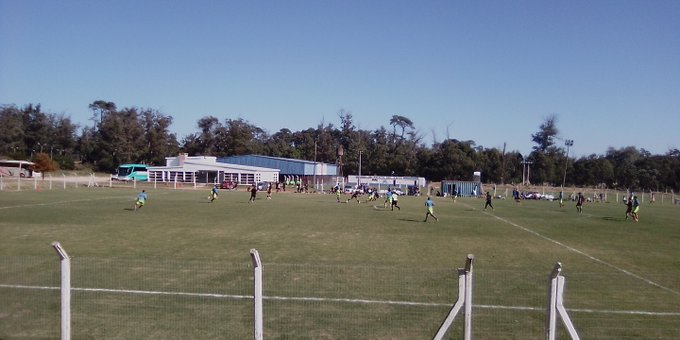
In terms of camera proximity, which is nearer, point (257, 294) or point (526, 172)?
point (257, 294)

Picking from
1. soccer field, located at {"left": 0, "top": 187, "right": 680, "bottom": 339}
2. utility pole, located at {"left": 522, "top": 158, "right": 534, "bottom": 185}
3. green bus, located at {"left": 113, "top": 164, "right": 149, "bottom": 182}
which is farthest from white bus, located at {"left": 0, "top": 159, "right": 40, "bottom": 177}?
utility pole, located at {"left": 522, "top": 158, "right": 534, "bottom": 185}

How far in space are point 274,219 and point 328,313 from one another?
19.8m

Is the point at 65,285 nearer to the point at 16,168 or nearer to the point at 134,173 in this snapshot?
the point at 16,168

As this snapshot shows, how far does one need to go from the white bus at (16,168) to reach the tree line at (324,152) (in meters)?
21.4

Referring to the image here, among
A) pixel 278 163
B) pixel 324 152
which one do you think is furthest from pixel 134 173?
pixel 324 152

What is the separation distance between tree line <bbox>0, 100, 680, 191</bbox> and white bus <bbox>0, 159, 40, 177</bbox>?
21376 millimetres

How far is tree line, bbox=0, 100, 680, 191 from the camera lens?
334ft

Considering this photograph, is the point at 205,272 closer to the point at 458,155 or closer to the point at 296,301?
the point at 296,301

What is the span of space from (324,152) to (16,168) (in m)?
71.9

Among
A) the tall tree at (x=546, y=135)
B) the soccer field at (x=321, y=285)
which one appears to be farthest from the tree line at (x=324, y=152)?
the soccer field at (x=321, y=285)

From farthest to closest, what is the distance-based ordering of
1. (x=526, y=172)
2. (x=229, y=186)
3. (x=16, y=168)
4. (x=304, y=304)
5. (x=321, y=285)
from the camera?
(x=526, y=172), (x=16, y=168), (x=229, y=186), (x=321, y=285), (x=304, y=304)

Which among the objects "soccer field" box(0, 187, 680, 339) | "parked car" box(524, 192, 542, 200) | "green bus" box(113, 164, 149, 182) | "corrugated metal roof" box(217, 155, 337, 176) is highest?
"corrugated metal roof" box(217, 155, 337, 176)

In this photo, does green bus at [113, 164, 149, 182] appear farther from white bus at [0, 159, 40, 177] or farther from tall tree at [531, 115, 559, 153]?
tall tree at [531, 115, 559, 153]

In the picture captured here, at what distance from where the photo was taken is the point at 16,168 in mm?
71688
